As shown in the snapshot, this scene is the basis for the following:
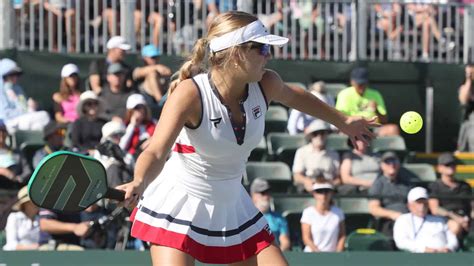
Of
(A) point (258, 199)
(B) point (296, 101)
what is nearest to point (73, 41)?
(A) point (258, 199)

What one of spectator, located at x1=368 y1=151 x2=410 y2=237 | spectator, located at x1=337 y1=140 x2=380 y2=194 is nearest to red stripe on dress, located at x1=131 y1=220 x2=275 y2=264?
spectator, located at x1=368 y1=151 x2=410 y2=237

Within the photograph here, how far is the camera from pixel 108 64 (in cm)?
1251

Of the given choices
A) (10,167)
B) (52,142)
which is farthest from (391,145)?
(10,167)

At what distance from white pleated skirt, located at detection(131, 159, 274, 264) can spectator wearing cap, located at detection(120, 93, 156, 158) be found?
212 inches

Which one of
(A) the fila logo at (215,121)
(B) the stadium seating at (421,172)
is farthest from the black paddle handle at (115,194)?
(B) the stadium seating at (421,172)

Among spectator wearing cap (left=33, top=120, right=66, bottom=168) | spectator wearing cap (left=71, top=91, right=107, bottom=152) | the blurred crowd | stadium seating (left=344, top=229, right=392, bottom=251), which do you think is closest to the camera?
the blurred crowd

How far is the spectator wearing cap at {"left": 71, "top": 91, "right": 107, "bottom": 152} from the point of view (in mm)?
11180

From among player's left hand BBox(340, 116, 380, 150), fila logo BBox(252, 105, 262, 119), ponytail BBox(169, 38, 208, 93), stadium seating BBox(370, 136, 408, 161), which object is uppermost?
ponytail BBox(169, 38, 208, 93)

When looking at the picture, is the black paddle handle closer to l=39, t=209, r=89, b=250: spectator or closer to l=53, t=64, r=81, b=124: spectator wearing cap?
l=39, t=209, r=89, b=250: spectator

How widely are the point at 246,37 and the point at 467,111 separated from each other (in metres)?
8.96

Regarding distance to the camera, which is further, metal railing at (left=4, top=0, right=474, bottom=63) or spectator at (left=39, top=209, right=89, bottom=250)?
metal railing at (left=4, top=0, right=474, bottom=63)

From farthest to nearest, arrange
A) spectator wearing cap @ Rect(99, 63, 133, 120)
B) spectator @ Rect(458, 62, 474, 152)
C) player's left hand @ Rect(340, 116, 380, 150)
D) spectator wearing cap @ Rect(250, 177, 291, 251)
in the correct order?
1. spectator @ Rect(458, 62, 474, 152)
2. spectator wearing cap @ Rect(99, 63, 133, 120)
3. spectator wearing cap @ Rect(250, 177, 291, 251)
4. player's left hand @ Rect(340, 116, 380, 150)

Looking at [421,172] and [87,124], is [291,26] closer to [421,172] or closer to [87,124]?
[421,172]

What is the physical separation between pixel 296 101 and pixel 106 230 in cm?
472
